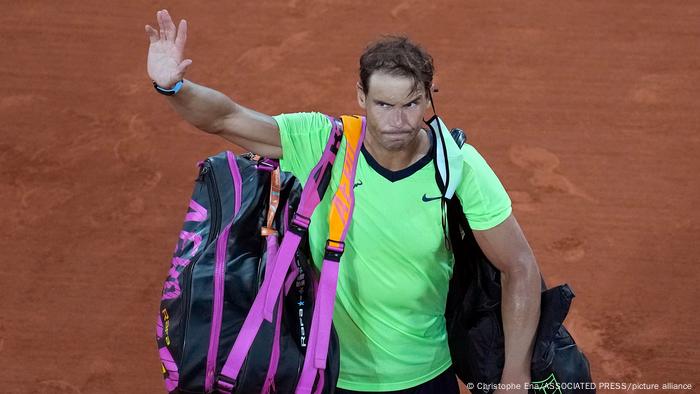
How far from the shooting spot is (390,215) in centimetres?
267

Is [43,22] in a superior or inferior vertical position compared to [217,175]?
superior

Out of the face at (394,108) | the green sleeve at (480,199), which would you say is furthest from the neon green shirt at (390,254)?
the face at (394,108)

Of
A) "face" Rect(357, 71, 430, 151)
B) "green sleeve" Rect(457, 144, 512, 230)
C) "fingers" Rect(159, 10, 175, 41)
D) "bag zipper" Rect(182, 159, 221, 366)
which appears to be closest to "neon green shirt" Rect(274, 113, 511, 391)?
"green sleeve" Rect(457, 144, 512, 230)

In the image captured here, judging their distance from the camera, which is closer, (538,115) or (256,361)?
(256,361)

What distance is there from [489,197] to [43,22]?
14.0 feet

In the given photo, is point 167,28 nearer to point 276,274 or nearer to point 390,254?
point 276,274

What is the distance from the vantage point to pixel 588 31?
5.93 metres

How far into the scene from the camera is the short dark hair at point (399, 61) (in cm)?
258

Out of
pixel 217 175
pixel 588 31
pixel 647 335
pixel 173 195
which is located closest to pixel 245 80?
pixel 173 195

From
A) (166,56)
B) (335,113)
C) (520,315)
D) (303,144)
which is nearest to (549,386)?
(520,315)

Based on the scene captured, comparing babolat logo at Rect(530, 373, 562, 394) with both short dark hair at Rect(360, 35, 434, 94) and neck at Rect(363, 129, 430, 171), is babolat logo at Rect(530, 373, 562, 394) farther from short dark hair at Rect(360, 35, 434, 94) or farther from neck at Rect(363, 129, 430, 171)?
short dark hair at Rect(360, 35, 434, 94)

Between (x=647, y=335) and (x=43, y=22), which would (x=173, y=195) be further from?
(x=647, y=335)

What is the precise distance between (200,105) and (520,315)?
3.24ft

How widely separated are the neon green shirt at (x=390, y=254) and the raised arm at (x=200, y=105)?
0.05 m
